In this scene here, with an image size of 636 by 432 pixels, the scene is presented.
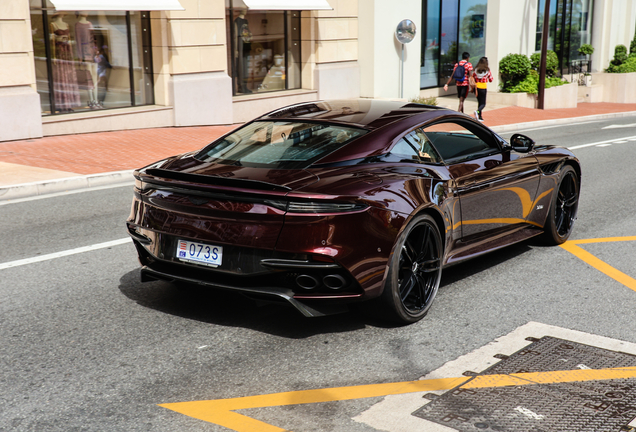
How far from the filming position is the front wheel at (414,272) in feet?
15.5

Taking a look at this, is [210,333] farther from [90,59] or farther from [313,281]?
[90,59]

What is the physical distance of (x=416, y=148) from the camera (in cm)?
533

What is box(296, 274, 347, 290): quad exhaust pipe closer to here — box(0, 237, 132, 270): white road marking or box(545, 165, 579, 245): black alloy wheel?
box(0, 237, 132, 270): white road marking

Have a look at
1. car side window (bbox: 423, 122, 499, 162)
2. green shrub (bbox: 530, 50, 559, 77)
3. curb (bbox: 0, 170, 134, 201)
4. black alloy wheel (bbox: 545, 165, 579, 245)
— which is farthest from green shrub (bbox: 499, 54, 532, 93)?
car side window (bbox: 423, 122, 499, 162)

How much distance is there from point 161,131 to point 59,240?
33.2ft

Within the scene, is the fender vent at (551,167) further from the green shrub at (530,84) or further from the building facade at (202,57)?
the green shrub at (530,84)

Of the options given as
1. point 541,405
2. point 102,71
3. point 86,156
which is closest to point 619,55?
point 102,71

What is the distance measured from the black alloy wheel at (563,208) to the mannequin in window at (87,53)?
12676 mm

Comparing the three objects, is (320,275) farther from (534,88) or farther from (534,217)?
(534,88)

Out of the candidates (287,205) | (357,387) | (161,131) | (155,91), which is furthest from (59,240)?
(155,91)

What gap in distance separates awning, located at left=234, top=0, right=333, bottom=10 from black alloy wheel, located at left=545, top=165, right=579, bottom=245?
1407 centimetres

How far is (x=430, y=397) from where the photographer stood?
12.6 feet

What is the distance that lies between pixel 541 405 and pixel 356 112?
271 centimetres

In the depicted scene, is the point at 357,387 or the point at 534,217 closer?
the point at 357,387
